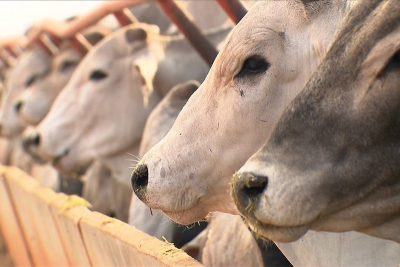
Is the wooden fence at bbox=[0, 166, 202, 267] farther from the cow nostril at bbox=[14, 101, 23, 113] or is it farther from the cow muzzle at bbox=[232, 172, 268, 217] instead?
the cow nostril at bbox=[14, 101, 23, 113]

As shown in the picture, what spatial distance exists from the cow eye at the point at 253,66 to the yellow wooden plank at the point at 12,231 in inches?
93.3

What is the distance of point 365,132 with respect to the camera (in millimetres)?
1723

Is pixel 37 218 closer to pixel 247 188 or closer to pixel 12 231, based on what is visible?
pixel 12 231

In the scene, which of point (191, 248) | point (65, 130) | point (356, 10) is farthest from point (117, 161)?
point (356, 10)

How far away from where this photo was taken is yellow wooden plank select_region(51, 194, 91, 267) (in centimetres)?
318

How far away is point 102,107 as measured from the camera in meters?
4.40

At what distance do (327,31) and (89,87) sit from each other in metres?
2.34

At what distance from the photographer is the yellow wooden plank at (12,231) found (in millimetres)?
4523

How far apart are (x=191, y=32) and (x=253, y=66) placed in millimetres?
1269

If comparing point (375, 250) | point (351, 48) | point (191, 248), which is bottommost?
point (191, 248)

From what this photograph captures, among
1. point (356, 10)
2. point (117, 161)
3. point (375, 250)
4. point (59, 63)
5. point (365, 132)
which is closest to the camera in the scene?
point (365, 132)

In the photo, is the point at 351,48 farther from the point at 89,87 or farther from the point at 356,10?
the point at 89,87

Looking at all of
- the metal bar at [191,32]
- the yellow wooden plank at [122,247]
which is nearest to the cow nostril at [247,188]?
the yellow wooden plank at [122,247]

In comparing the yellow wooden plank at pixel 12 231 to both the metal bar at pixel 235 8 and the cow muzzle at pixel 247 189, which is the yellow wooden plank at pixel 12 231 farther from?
the cow muzzle at pixel 247 189
